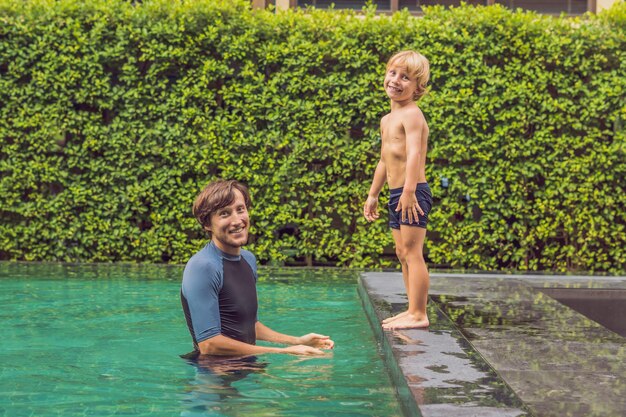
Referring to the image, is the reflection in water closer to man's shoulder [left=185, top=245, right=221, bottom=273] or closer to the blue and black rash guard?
the blue and black rash guard

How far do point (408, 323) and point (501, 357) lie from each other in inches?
39.0

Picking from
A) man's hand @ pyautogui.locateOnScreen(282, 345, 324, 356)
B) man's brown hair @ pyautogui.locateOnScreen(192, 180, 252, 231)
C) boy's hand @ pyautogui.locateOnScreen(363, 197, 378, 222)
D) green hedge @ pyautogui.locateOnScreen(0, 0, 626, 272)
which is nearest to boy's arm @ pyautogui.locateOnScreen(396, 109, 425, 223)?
boy's hand @ pyautogui.locateOnScreen(363, 197, 378, 222)

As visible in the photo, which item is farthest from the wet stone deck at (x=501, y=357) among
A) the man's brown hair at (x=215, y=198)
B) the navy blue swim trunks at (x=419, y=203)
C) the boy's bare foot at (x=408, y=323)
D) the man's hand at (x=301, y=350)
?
the man's brown hair at (x=215, y=198)

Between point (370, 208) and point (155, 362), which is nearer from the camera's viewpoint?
point (155, 362)

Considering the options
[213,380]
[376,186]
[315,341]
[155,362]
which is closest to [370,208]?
[376,186]

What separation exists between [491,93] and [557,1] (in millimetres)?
5973

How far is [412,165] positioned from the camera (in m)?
5.23

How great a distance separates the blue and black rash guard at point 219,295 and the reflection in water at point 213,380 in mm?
111

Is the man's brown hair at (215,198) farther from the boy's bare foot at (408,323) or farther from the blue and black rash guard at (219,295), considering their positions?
the boy's bare foot at (408,323)

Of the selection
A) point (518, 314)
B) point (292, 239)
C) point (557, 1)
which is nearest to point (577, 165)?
point (292, 239)

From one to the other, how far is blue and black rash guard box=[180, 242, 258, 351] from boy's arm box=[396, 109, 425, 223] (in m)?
1.04

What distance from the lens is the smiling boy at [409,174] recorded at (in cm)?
527

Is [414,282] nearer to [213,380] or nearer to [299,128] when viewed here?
[213,380]

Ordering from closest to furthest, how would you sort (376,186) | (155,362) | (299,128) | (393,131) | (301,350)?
(301,350) < (155,362) < (393,131) < (376,186) < (299,128)
